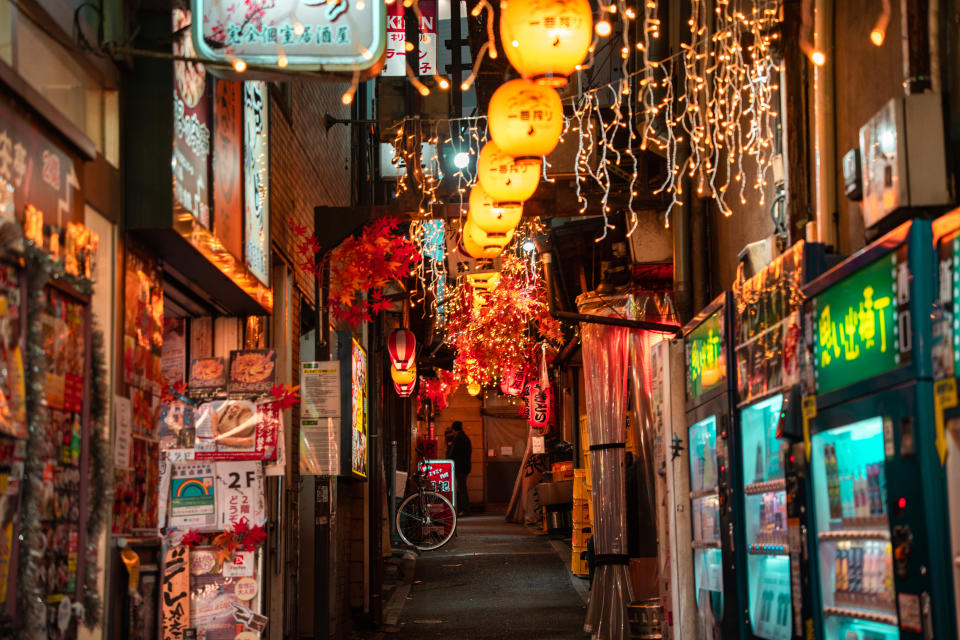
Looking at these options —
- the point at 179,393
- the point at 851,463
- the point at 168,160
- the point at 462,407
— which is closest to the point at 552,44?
the point at 168,160

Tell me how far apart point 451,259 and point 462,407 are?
1583 centimetres

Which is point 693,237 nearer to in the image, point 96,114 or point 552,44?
point 552,44

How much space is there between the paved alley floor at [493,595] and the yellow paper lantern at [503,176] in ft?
19.6

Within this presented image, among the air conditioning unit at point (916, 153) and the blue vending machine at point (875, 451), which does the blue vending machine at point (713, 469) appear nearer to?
the blue vending machine at point (875, 451)

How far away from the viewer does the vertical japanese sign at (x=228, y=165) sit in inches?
301

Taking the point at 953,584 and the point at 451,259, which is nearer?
the point at 953,584

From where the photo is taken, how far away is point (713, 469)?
8.70m

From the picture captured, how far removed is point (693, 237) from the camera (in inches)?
462

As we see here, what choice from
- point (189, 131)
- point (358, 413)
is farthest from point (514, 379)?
point (189, 131)

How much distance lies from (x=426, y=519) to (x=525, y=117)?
16.0 m

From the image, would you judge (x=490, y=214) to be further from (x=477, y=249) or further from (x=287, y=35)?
(x=287, y=35)

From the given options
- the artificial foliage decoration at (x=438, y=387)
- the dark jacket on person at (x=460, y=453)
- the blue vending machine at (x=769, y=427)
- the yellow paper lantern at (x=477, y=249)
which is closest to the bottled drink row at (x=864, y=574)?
the blue vending machine at (x=769, y=427)

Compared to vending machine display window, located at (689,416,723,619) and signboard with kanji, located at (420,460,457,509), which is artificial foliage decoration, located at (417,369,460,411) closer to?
signboard with kanji, located at (420,460,457,509)

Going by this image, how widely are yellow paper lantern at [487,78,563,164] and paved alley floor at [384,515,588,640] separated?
688cm
